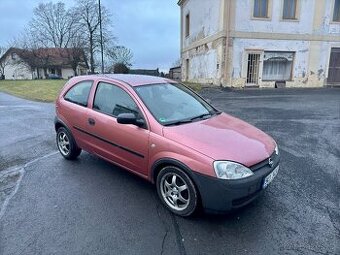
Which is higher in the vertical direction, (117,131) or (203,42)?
(203,42)

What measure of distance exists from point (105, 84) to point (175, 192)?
2133mm

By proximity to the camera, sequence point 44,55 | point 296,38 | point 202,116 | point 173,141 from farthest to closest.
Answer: point 44,55
point 296,38
point 202,116
point 173,141

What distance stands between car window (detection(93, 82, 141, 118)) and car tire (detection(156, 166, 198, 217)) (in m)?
0.90

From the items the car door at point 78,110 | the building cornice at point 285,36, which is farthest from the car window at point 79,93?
the building cornice at point 285,36

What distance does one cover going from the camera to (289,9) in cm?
1823

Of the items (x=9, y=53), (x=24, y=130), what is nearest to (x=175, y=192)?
(x=24, y=130)

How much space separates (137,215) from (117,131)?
1.21m

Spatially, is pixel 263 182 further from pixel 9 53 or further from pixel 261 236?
pixel 9 53

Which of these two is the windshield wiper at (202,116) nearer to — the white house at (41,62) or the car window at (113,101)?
the car window at (113,101)

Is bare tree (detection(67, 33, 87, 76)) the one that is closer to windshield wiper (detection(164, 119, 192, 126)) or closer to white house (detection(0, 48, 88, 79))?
white house (detection(0, 48, 88, 79))

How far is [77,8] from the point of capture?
43.4 m

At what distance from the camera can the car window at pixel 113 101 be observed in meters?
3.92

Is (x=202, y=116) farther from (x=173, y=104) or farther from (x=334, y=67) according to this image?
(x=334, y=67)

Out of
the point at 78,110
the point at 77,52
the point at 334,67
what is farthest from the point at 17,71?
the point at 78,110
